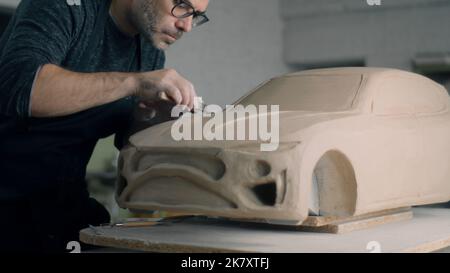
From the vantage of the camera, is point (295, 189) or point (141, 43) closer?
point (295, 189)

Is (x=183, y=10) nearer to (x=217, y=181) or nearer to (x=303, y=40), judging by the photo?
(x=217, y=181)

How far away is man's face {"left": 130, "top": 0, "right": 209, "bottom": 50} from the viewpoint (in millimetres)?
2787

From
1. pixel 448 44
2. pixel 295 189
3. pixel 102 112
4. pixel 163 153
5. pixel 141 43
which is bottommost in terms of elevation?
pixel 295 189

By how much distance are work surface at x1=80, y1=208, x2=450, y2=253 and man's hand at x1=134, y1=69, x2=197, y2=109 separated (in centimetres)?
53

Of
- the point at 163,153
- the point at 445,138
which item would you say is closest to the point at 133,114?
the point at 163,153

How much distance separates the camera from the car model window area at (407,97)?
2.69 m

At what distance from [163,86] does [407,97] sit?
119 centimetres

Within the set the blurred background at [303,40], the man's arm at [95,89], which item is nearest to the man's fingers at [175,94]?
the man's arm at [95,89]

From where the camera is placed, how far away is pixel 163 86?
7.72ft

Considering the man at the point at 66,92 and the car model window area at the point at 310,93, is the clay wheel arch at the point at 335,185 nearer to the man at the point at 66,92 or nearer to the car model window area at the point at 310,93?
the car model window area at the point at 310,93

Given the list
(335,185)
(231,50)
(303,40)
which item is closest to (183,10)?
(335,185)
